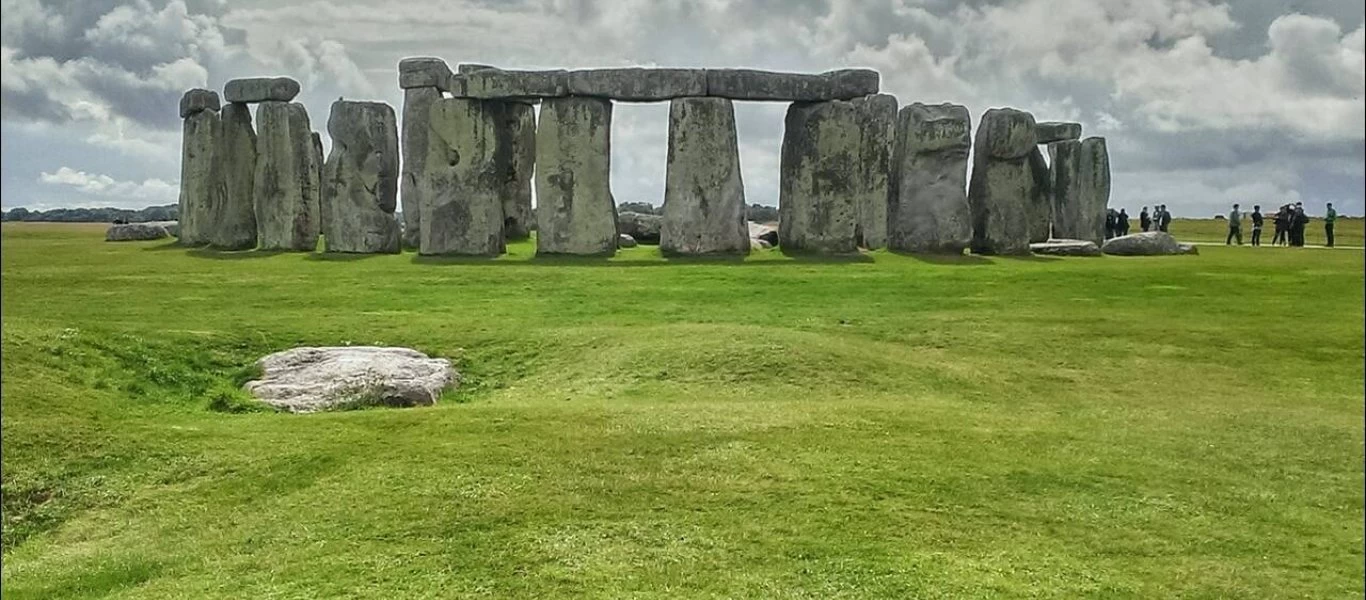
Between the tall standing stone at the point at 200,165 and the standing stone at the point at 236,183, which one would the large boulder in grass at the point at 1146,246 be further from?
the tall standing stone at the point at 200,165

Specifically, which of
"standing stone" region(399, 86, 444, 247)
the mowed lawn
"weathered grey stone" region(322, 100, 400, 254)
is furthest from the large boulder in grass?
"weathered grey stone" region(322, 100, 400, 254)

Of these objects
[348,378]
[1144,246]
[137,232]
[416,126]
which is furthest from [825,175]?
[137,232]

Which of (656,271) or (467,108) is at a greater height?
(467,108)

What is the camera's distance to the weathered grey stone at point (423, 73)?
25.8m

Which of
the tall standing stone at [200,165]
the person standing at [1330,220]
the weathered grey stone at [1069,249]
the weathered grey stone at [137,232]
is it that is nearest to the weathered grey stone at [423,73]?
the tall standing stone at [200,165]

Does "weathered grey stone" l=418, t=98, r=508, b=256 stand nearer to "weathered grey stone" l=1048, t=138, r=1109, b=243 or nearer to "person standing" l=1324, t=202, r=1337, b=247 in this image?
"weathered grey stone" l=1048, t=138, r=1109, b=243

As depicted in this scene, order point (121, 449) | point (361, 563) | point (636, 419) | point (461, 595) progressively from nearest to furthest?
point (461, 595)
point (361, 563)
point (121, 449)
point (636, 419)

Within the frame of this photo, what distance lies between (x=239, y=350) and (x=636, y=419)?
5197 millimetres

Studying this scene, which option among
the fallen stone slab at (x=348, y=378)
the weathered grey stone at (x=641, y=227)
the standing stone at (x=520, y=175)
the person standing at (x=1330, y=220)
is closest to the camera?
the person standing at (x=1330, y=220)

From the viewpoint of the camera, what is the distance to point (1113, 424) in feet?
31.4

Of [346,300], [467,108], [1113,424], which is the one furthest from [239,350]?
[467,108]

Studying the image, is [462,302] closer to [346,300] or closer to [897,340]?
[346,300]

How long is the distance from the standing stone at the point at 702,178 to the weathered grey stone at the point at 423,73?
16.8ft

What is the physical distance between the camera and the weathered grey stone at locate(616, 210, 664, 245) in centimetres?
3145
